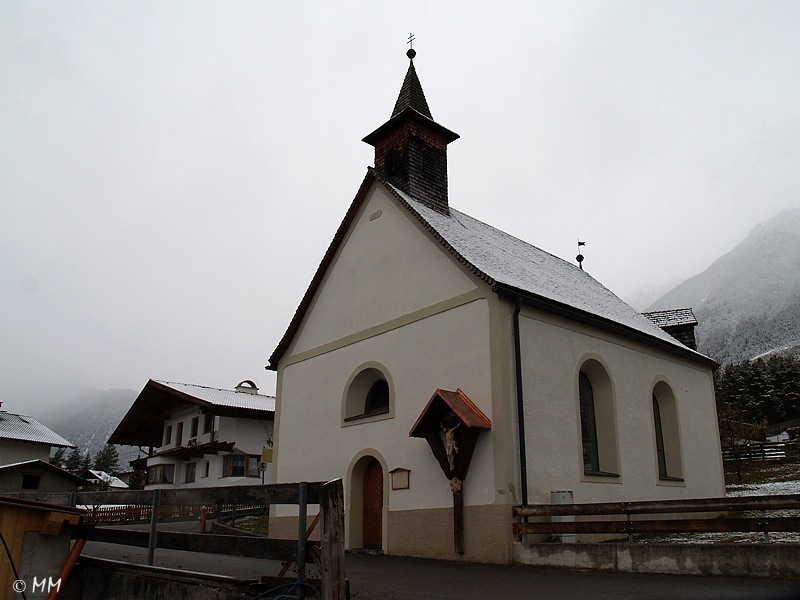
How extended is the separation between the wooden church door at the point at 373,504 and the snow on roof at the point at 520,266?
543 cm

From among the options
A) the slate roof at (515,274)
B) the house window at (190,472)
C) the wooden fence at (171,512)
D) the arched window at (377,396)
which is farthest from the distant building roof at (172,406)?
the arched window at (377,396)

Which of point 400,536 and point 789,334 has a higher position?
point 789,334

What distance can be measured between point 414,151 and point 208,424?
2131 cm

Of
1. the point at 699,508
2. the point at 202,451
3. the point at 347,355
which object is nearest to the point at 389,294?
the point at 347,355

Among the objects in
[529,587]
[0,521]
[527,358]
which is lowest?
[529,587]

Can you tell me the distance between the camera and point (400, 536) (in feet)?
47.9

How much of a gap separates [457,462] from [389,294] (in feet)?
16.7

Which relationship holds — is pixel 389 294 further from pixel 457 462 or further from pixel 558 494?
pixel 558 494

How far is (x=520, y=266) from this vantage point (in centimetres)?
1788

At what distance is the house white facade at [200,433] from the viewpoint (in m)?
34.0

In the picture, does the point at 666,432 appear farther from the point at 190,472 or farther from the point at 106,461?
the point at 106,461

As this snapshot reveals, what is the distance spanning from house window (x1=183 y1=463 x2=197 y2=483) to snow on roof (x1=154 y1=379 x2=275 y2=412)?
12.5 ft

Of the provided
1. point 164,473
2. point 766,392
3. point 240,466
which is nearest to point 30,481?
point 240,466

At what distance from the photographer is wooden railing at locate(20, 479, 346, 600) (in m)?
5.21
